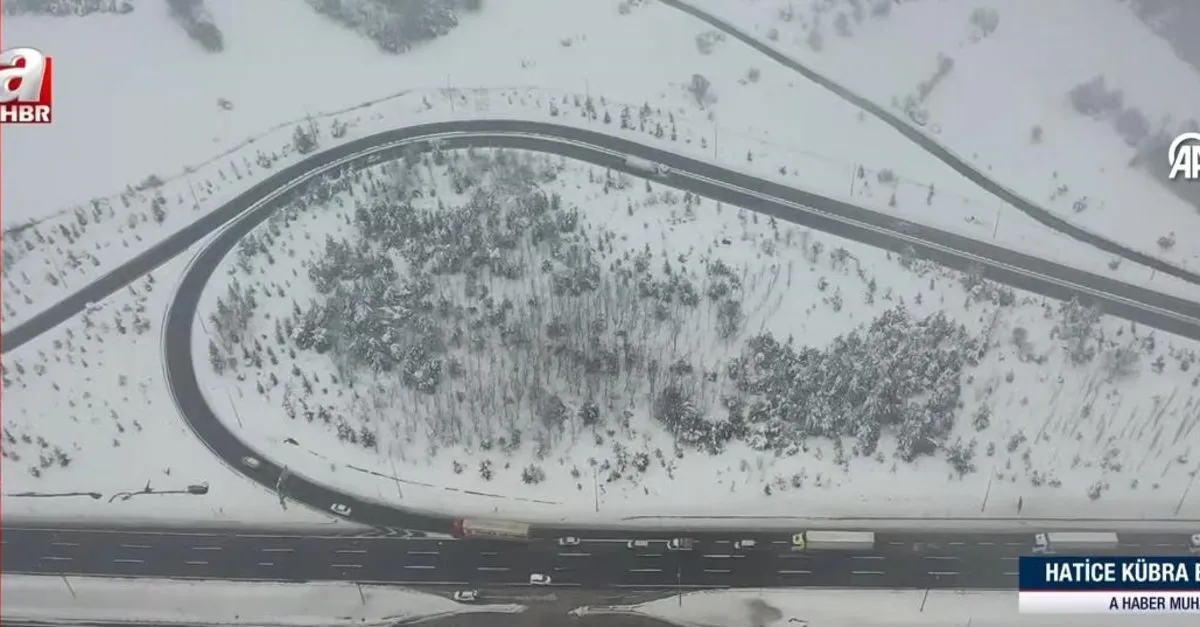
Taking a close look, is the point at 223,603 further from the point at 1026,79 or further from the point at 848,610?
the point at 1026,79

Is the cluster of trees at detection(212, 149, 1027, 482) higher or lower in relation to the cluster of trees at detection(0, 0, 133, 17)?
lower

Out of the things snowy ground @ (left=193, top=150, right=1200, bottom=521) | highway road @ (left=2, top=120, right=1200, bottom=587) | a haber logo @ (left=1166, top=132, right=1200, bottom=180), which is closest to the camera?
highway road @ (left=2, top=120, right=1200, bottom=587)

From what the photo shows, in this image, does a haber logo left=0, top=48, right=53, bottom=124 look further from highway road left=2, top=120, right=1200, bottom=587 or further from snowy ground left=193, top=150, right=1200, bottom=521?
snowy ground left=193, top=150, right=1200, bottom=521

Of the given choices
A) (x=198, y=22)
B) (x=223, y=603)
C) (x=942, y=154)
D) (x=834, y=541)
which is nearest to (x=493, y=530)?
(x=223, y=603)

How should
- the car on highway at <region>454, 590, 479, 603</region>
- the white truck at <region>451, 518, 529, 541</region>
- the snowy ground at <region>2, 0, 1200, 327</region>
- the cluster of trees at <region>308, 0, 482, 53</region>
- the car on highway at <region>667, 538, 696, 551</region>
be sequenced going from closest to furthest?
the car on highway at <region>454, 590, 479, 603</region> → the car on highway at <region>667, 538, 696, 551</region> → the white truck at <region>451, 518, 529, 541</region> → the snowy ground at <region>2, 0, 1200, 327</region> → the cluster of trees at <region>308, 0, 482, 53</region>

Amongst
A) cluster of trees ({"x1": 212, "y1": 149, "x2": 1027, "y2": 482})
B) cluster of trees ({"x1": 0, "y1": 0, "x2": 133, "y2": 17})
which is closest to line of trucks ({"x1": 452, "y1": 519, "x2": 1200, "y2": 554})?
cluster of trees ({"x1": 212, "y1": 149, "x2": 1027, "y2": 482})

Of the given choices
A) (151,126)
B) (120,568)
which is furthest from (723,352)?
(151,126)

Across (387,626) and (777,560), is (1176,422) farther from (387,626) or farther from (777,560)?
(387,626)

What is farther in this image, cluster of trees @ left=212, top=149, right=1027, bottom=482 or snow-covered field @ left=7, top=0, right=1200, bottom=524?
cluster of trees @ left=212, top=149, right=1027, bottom=482
